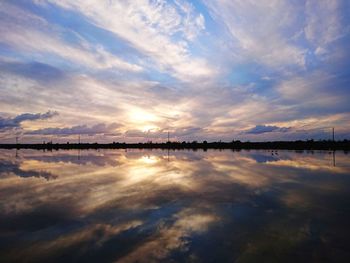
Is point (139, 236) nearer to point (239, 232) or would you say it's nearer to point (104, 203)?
point (239, 232)

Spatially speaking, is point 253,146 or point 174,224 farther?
point 253,146

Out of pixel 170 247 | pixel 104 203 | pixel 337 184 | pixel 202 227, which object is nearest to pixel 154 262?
pixel 170 247

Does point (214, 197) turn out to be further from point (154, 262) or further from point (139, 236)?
point (154, 262)

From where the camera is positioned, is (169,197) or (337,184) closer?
(169,197)

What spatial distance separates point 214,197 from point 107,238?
→ 5.64m

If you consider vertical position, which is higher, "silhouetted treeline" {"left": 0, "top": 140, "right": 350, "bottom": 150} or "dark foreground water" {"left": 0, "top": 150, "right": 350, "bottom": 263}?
"silhouetted treeline" {"left": 0, "top": 140, "right": 350, "bottom": 150}

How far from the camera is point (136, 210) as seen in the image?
8.55 m

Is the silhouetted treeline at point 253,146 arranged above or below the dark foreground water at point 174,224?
above

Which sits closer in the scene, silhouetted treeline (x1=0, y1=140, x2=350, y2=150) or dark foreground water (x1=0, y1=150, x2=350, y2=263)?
dark foreground water (x1=0, y1=150, x2=350, y2=263)

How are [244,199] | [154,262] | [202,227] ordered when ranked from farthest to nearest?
[244,199] → [202,227] → [154,262]

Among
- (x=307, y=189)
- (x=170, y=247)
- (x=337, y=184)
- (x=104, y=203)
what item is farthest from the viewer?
(x=337, y=184)

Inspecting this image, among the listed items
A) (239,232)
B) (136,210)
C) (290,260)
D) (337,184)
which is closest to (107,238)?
(136,210)

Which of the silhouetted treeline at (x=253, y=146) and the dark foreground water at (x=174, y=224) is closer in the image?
the dark foreground water at (x=174, y=224)

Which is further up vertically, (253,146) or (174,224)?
(253,146)
